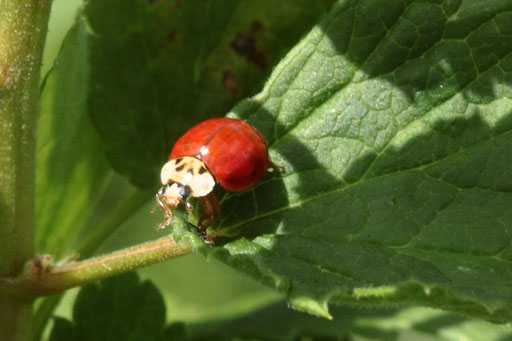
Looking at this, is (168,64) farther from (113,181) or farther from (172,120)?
(113,181)

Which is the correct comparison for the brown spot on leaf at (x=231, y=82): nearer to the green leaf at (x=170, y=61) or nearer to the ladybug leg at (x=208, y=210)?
the green leaf at (x=170, y=61)

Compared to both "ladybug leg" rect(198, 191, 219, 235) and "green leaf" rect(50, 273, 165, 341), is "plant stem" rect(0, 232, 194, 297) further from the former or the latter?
"green leaf" rect(50, 273, 165, 341)

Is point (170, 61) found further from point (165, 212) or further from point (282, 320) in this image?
point (282, 320)

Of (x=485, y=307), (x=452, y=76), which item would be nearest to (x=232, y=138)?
(x=452, y=76)

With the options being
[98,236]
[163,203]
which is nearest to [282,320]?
[163,203]

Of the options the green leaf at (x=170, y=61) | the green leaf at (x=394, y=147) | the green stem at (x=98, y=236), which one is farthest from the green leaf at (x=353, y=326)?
the green leaf at (x=394, y=147)

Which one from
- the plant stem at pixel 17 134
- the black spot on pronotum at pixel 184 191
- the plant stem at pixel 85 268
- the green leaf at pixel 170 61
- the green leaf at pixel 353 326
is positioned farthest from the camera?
the green leaf at pixel 353 326
